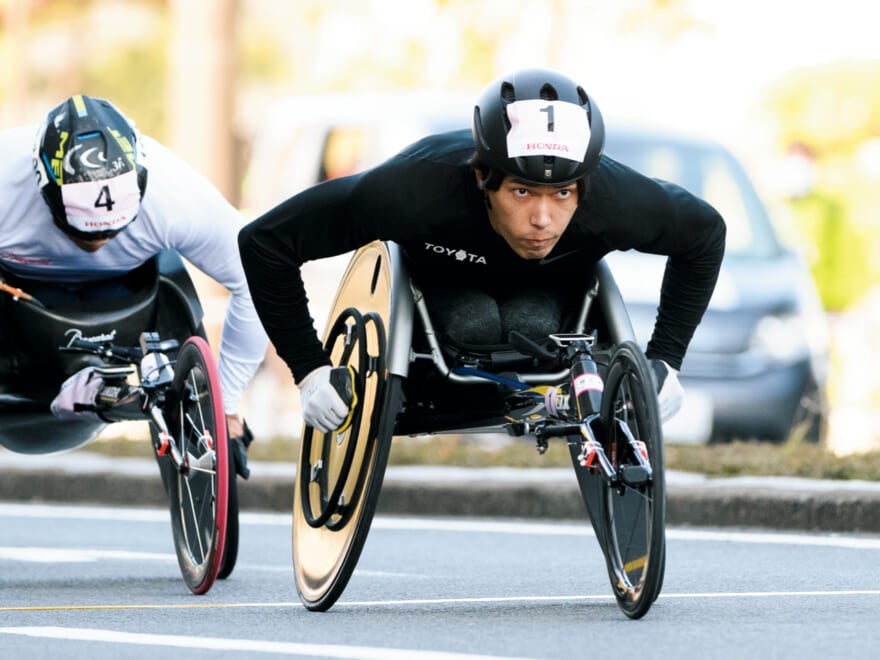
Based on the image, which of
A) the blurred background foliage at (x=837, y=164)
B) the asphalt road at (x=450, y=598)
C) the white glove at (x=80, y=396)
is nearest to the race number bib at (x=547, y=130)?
the asphalt road at (x=450, y=598)

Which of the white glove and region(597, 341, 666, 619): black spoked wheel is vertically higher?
region(597, 341, 666, 619): black spoked wheel

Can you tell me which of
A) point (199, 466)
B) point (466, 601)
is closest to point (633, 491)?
point (466, 601)

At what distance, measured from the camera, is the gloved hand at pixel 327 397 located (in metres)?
7.21

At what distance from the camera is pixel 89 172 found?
26.0 feet

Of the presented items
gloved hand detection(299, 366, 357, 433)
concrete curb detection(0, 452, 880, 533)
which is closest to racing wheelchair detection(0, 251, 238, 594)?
gloved hand detection(299, 366, 357, 433)

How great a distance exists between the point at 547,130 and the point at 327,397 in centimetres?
119

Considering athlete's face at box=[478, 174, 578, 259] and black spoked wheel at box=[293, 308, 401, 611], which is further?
black spoked wheel at box=[293, 308, 401, 611]

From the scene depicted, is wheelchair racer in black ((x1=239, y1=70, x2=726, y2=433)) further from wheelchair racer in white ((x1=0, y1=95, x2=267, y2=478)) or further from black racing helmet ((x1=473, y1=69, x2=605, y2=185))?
wheelchair racer in white ((x1=0, y1=95, x2=267, y2=478))

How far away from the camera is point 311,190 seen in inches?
278

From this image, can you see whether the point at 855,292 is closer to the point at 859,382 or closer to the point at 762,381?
the point at 859,382

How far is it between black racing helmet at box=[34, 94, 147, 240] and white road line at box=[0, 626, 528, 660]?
1.79 metres

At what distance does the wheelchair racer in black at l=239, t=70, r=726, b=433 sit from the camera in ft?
22.2

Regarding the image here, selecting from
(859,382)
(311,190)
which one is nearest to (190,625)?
(311,190)

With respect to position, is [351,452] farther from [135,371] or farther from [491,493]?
[491,493]
